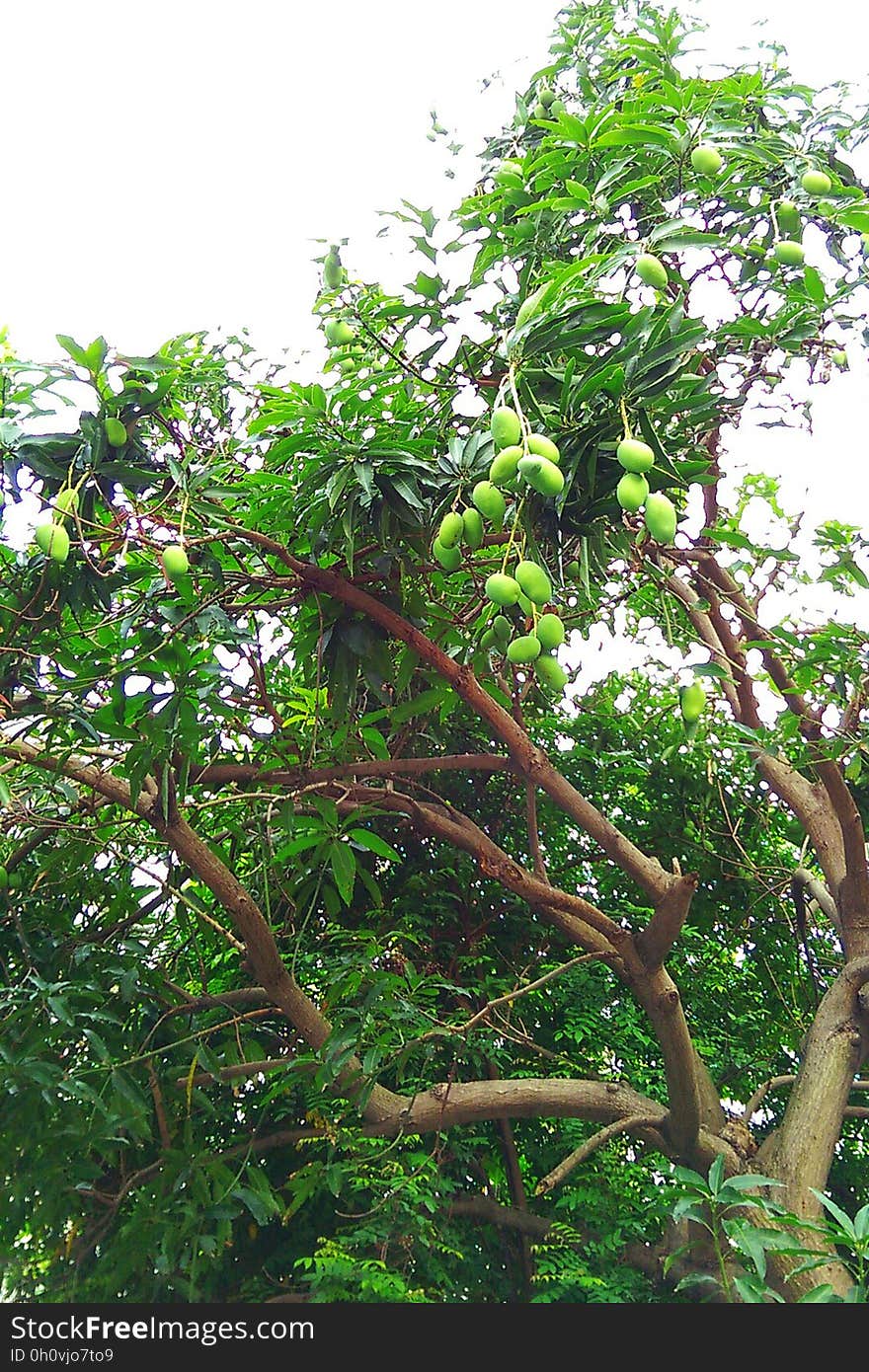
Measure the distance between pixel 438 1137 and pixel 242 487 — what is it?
118cm

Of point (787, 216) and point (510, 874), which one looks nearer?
point (787, 216)

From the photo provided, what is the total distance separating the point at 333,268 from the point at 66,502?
57 cm

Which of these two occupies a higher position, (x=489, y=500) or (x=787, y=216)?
(x=787, y=216)

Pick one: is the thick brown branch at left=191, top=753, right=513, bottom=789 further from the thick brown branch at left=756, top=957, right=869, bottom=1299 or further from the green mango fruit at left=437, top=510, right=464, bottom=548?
the thick brown branch at left=756, top=957, right=869, bottom=1299

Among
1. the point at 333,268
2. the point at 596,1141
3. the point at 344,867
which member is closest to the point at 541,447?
the point at 333,268

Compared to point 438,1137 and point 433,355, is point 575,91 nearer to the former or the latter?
point 433,355

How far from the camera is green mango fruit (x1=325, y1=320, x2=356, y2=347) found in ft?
4.65

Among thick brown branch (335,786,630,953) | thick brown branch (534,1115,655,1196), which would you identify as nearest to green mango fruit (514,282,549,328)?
thick brown branch (335,786,630,953)

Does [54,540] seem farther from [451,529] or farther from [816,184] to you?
[816,184]

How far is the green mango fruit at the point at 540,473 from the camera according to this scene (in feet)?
3.11

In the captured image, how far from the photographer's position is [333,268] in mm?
1539

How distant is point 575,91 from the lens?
201 cm

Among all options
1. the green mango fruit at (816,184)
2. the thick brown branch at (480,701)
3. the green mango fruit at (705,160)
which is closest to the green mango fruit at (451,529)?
the thick brown branch at (480,701)

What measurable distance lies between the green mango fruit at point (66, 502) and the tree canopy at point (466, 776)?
0.07 ft
